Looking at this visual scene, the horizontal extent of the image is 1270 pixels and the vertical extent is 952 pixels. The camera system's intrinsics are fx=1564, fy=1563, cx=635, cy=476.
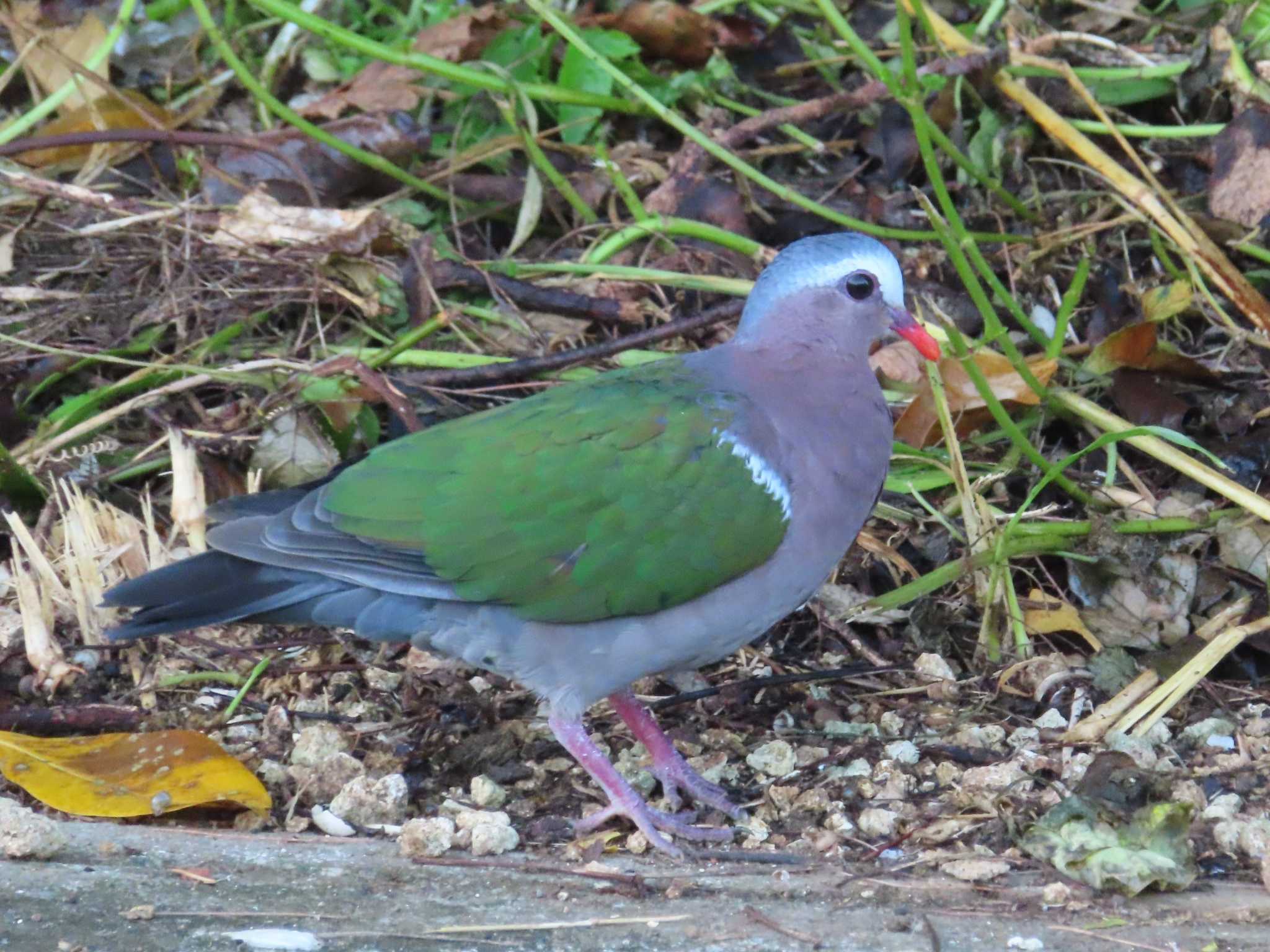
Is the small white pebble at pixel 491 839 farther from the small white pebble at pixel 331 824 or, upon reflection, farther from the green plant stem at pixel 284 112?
the green plant stem at pixel 284 112

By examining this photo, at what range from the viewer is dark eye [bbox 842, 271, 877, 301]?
11.0ft

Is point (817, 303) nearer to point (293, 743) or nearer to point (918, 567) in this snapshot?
point (918, 567)

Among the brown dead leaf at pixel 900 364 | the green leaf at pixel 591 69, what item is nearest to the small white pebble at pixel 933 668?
the brown dead leaf at pixel 900 364

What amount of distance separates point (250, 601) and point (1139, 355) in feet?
7.32

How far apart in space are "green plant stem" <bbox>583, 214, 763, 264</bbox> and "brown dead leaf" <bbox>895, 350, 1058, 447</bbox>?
2.37 ft

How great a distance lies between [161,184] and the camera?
4672 millimetres

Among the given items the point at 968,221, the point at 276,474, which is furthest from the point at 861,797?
the point at 968,221

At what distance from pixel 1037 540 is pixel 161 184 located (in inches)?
109

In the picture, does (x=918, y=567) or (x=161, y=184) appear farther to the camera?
(x=161, y=184)

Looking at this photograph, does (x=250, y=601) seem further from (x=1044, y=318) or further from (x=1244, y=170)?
(x=1244, y=170)

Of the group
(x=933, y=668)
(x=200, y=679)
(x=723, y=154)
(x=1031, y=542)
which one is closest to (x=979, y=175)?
(x=723, y=154)

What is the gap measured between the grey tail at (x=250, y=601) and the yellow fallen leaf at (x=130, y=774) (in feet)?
0.72

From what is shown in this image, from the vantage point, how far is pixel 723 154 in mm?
4211

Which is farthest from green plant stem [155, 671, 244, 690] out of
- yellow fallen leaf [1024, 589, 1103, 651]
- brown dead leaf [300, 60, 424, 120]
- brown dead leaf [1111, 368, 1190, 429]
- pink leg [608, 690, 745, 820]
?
brown dead leaf [1111, 368, 1190, 429]
